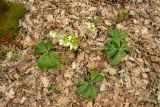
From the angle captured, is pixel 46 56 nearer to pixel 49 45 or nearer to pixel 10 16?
pixel 49 45

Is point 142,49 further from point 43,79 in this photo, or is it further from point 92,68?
point 43,79

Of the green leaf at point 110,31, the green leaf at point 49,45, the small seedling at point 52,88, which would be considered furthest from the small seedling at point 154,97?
the green leaf at point 49,45

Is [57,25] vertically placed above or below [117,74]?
above

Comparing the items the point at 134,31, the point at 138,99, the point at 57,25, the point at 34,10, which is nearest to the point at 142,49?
the point at 134,31

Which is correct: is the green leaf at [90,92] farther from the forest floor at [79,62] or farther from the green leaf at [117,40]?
the green leaf at [117,40]

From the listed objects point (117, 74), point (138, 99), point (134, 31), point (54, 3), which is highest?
point (54, 3)

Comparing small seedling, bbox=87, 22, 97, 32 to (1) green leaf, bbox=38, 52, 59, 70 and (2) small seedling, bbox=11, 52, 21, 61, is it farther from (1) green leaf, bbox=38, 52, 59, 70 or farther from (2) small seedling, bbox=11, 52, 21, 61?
(2) small seedling, bbox=11, 52, 21, 61
